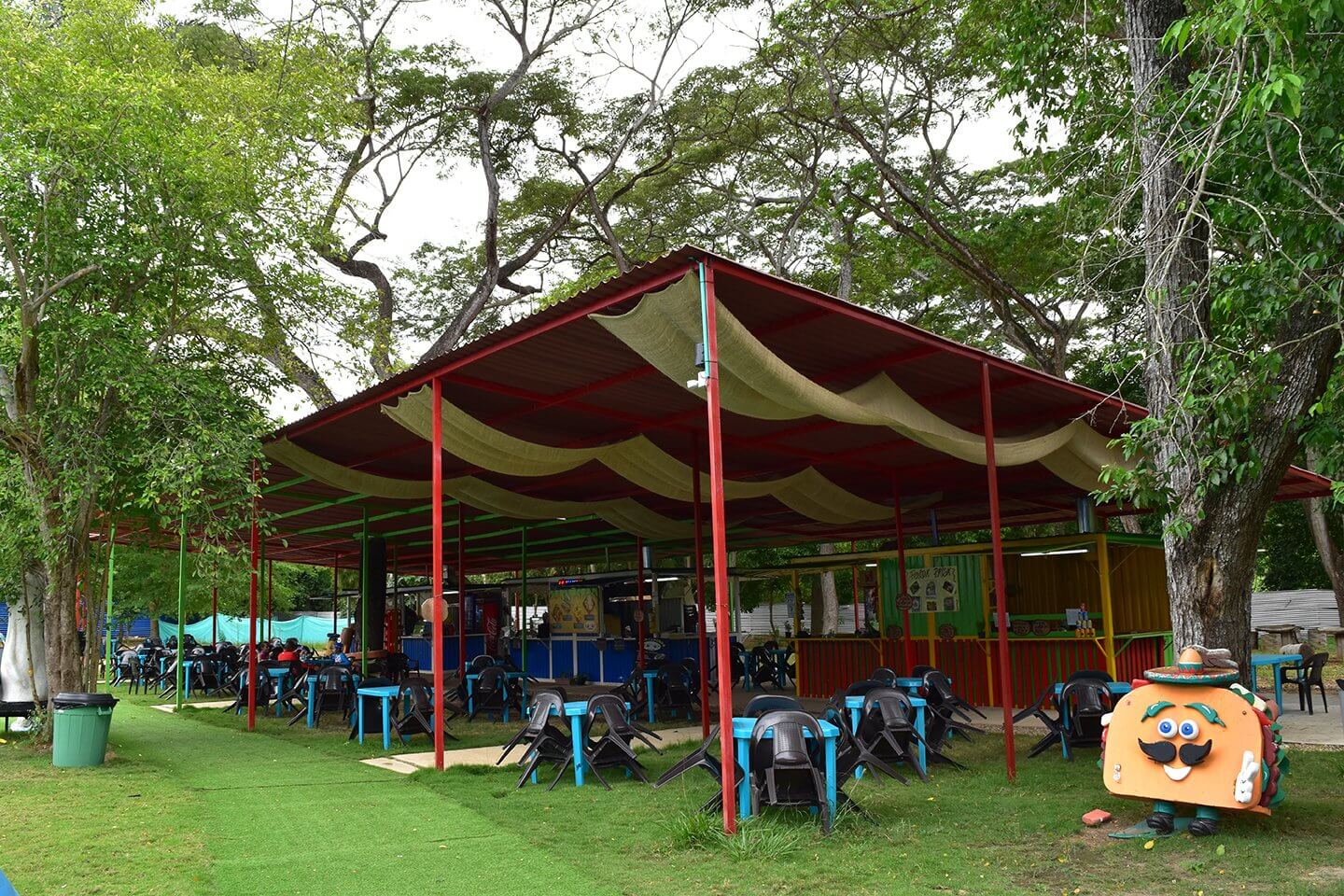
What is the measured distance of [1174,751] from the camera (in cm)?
553

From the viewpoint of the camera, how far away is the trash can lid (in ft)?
29.0

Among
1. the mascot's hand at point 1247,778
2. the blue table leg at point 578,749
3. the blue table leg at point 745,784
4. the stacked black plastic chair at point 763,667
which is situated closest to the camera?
the mascot's hand at point 1247,778

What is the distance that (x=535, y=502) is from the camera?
509 inches

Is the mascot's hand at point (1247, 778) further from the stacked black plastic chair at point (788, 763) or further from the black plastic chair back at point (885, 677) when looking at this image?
the black plastic chair back at point (885, 677)

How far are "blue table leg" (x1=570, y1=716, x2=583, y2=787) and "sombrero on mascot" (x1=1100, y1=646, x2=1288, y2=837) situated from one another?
12.5 feet

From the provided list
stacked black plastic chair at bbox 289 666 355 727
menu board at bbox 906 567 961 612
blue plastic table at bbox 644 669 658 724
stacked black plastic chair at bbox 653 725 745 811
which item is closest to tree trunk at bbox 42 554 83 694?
stacked black plastic chair at bbox 289 666 355 727

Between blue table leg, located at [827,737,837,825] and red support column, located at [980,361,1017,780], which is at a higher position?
red support column, located at [980,361,1017,780]

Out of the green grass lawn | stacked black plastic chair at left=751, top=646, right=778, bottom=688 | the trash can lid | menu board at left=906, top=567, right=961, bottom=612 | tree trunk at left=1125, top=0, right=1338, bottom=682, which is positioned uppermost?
tree trunk at left=1125, top=0, right=1338, bottom=682

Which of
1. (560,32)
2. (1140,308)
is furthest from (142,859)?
(560,32)

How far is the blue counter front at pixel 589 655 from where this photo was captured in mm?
18844

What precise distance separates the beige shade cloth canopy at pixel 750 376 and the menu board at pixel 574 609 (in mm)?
12841

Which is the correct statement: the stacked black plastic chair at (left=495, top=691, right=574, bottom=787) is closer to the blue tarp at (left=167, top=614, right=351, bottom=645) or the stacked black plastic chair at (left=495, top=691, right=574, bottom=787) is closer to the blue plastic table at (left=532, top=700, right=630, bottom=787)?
the blue plastic table at (left=532, top=700, right=630, bottom=787)

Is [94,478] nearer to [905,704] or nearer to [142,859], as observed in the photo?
[142,859]

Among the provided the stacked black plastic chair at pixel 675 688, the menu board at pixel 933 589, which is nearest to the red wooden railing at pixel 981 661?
the menu board at pixel 933 589
